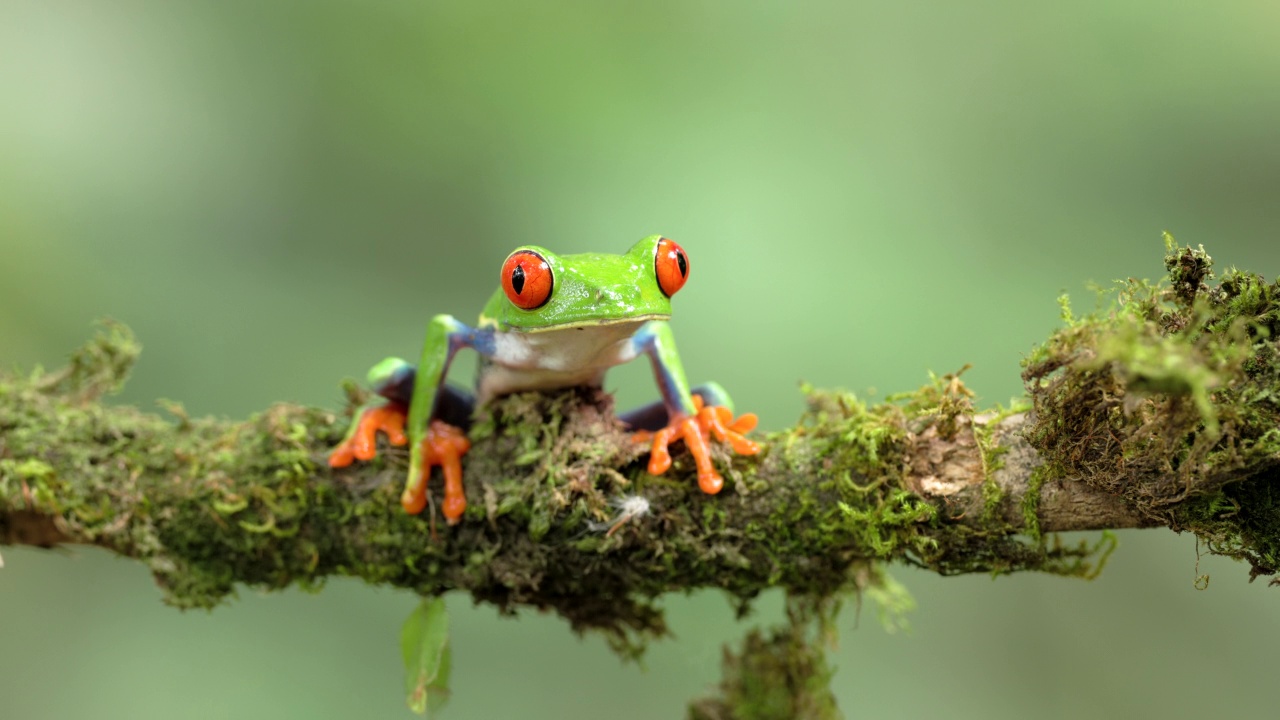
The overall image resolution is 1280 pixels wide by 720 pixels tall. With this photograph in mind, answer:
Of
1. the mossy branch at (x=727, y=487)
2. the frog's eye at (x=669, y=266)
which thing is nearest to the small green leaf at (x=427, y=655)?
the mossy branch at (x=727, y=487)

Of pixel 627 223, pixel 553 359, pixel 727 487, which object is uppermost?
pixel 627 223

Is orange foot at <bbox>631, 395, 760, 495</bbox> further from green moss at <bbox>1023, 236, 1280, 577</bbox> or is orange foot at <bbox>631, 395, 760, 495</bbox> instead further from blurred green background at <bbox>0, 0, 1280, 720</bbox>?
blurred green background at <bbox>0, 0, 1280, 720</bbox>

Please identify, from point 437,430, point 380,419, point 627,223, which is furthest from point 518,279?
point 627,223

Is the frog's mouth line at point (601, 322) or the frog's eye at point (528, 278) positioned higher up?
the frog's eye at point (528, 278)

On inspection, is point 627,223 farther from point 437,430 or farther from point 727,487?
point 727,487

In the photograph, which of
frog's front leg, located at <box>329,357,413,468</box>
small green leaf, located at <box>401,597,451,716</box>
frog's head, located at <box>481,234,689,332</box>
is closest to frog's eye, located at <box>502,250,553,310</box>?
frog's head, located at <box>481,234,689,332</box>

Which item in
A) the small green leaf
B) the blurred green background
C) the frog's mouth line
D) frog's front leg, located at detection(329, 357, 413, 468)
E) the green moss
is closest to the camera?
the green moss

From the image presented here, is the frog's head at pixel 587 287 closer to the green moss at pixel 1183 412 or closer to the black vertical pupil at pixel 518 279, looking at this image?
the black vertical pupil at pixel 518 279
